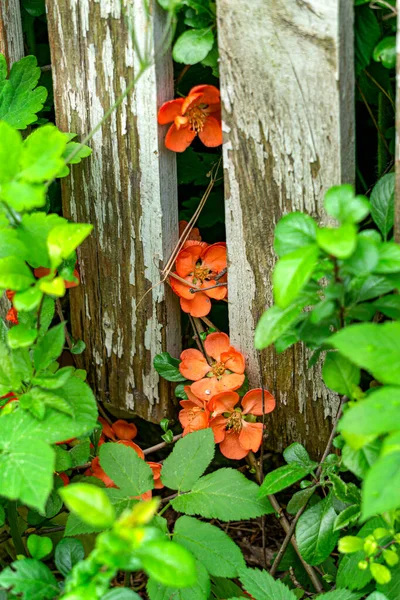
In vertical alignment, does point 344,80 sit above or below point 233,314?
above

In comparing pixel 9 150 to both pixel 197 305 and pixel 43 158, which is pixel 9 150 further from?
pixel 197 305

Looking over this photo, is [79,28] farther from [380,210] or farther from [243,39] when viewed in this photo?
[380,210]

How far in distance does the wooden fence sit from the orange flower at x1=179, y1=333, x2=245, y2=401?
5 centimetres

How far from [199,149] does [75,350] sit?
0.72 m

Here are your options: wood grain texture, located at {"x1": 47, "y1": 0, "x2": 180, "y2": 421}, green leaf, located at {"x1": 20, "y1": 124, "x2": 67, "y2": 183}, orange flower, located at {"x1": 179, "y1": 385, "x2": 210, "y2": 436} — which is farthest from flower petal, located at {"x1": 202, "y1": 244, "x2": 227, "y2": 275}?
green leaf, located at {"x1": 20, "y1": 124, "x2": 67, "y2": 183}

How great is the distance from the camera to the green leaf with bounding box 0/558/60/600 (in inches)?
56.0

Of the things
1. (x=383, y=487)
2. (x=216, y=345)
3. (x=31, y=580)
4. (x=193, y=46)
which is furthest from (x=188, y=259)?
(x=383, y=487)

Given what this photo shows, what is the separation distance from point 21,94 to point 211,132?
52cm

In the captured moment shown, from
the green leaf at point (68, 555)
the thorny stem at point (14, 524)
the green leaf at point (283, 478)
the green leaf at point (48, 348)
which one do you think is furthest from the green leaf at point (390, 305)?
the thorny stem at point (14, 524)

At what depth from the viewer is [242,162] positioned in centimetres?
167

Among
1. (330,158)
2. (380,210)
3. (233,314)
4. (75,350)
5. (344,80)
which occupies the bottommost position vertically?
(75,350)

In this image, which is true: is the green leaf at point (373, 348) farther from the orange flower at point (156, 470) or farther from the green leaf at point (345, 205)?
the orange flower at point (156, 470)

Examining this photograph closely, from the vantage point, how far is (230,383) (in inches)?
72.2

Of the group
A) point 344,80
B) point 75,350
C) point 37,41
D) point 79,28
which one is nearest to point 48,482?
point 75,350
